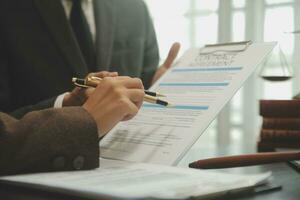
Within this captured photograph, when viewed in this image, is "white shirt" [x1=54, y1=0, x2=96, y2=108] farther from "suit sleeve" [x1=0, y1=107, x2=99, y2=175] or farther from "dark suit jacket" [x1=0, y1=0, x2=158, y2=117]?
"suit sleeve" [x1=0, y1=107, x2=99, y2=175]

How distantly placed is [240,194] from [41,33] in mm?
790

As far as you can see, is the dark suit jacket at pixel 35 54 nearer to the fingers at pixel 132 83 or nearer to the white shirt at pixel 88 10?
the white shirt at pixel 88 10

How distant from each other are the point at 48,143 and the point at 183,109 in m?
0.30

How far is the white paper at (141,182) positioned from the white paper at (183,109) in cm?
12

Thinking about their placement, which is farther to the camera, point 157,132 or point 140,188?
point 157,132

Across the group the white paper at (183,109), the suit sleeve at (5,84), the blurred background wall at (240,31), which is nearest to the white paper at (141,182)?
the white paper at (183,109)

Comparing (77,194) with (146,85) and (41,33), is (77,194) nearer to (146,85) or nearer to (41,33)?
(41,33)

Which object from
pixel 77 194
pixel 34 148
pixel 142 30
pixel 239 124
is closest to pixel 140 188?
pixel 77 194

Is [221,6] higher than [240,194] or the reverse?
higher

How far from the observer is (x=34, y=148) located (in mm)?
638

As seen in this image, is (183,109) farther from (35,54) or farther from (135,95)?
(35,54)

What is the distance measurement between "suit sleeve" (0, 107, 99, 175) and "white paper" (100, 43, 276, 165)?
12 centimetres

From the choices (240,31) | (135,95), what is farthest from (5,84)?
(240,31)

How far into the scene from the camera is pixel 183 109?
861mm
